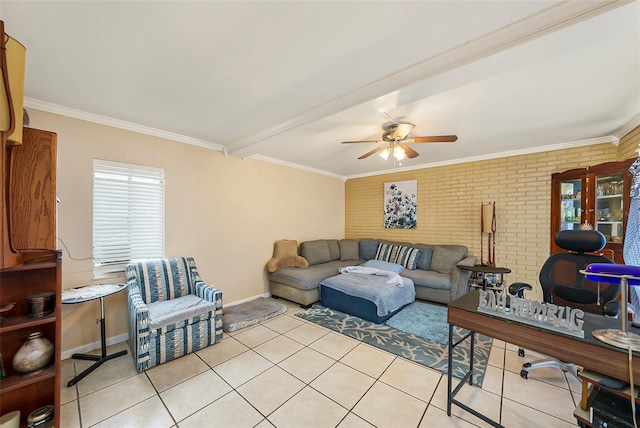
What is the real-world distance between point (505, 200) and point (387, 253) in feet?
7.24

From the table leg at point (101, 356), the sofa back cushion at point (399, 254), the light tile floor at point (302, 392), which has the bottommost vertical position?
the light tile floor at point (302, 392)

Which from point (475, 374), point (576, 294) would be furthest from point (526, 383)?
point (576, 294)

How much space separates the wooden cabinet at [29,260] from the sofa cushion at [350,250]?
4.49m

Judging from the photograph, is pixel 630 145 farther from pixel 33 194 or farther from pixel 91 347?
pixel 91 347

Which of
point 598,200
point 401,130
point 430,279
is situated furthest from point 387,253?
point 598,200

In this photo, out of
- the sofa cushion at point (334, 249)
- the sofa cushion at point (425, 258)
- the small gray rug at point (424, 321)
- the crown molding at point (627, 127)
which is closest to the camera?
the crown molding at point (627, 127)

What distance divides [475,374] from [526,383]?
0.38 metres

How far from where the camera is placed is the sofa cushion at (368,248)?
208 inches

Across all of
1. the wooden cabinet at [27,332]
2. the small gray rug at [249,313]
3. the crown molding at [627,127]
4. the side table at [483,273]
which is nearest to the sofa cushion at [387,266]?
the side table at [483,273]

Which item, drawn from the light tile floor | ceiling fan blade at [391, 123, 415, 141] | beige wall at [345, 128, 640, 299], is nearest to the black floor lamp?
beige wall at [345, 128, 640, 299]

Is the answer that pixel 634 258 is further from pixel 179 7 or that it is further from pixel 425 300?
pixel 179 7

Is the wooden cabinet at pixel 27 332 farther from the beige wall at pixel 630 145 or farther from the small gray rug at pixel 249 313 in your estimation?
the beige wall at pixel 630 145

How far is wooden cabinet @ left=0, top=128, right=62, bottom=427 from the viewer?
142 cm

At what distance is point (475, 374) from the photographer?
216 centimetres
